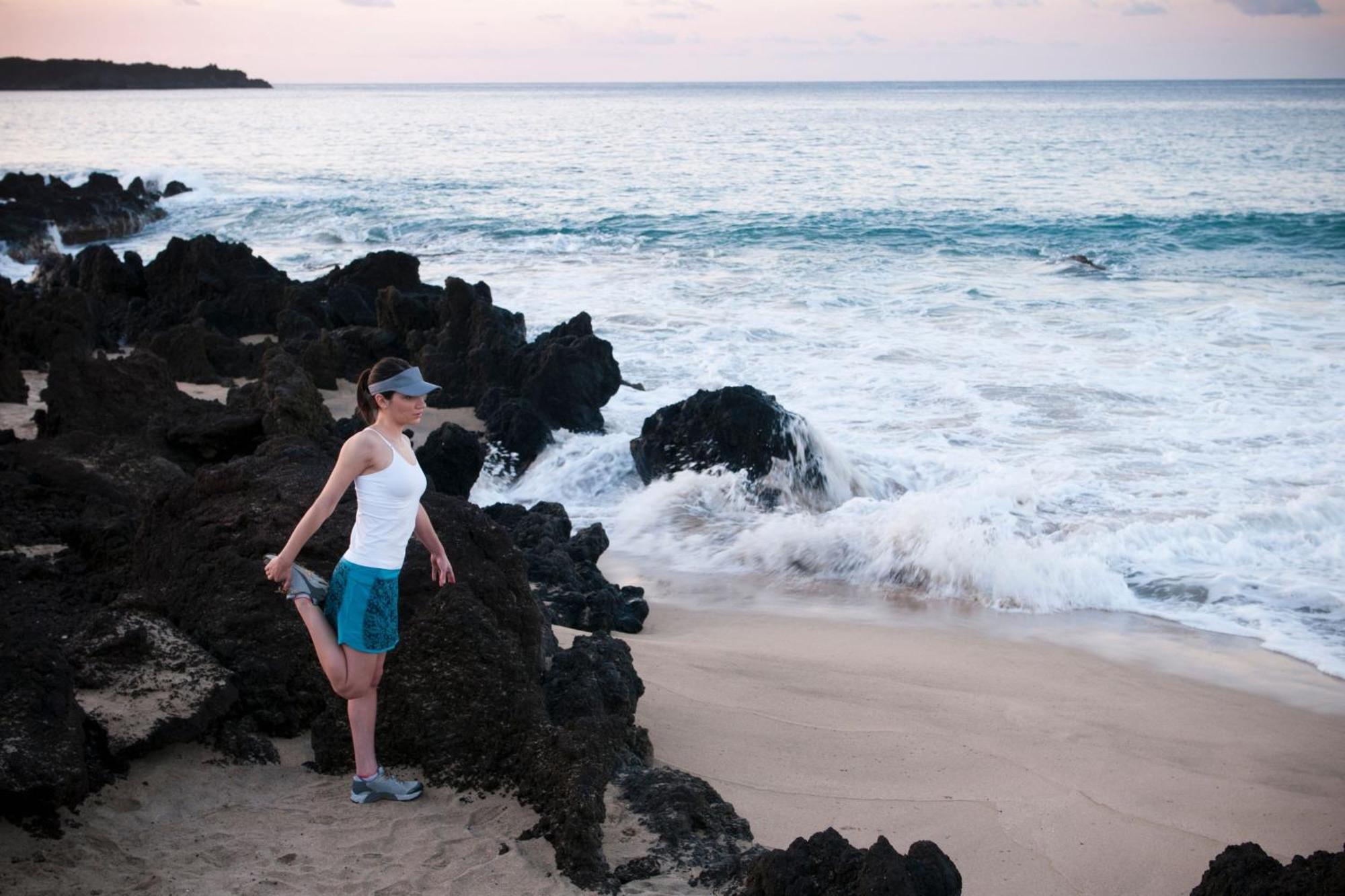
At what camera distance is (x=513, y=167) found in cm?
4397

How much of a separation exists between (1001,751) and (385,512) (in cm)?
298

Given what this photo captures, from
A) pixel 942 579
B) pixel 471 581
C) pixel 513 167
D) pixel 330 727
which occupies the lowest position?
pixel 942 579

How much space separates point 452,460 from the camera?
8172 mm

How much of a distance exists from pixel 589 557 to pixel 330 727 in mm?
3234

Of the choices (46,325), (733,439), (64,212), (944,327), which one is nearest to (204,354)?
(46,325)

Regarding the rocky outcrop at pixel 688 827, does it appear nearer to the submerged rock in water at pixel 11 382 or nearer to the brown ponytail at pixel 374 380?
the brown ponytail at pixel 374 380

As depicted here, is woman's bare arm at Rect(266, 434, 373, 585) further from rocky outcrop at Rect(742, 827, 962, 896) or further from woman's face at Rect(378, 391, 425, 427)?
→ rocky outcrop at Rect(742, 827, 962, 896)

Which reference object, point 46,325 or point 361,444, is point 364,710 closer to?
point 361,444

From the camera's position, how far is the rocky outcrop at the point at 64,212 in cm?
2398

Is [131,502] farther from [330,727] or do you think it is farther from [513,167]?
[513,167]

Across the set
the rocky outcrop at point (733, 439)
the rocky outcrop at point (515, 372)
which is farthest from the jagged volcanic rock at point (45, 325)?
the rocky outcrop at point (733, 439)

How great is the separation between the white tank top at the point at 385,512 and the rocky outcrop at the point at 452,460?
4159mm

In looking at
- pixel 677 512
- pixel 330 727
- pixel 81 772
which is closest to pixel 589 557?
pixel 677 512

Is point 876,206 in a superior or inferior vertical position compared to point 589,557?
superior
